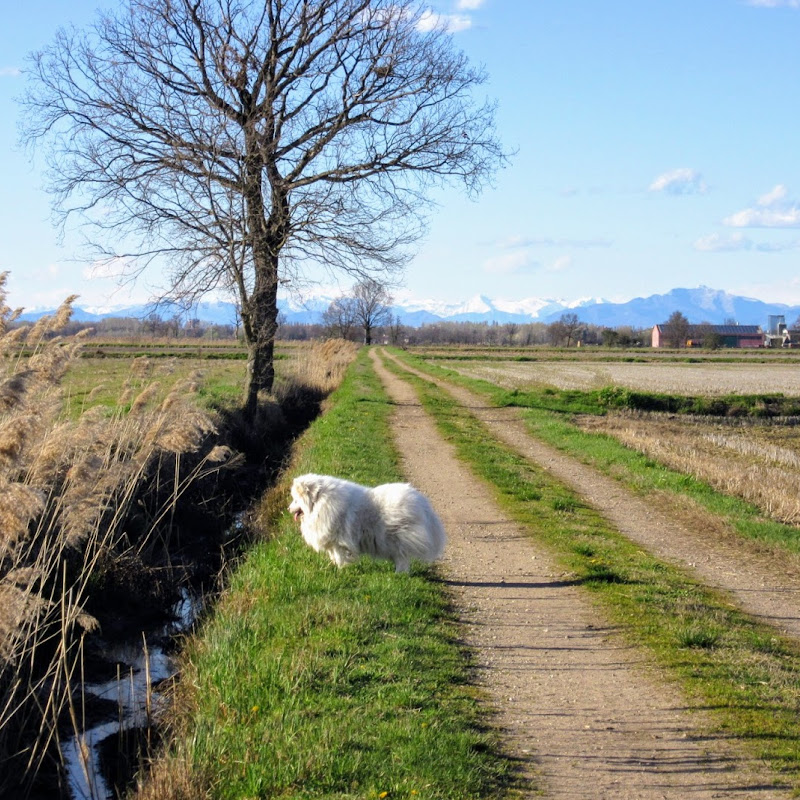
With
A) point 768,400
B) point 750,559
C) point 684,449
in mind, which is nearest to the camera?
point 750,559

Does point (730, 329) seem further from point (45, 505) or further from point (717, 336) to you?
point (45, 505)

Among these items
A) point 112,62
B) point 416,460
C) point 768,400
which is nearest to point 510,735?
point 416,460

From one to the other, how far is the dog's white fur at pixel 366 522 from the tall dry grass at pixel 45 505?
1.28m

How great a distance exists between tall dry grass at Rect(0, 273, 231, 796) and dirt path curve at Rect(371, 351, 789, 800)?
2.93m

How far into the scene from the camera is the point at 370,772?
4754 mm

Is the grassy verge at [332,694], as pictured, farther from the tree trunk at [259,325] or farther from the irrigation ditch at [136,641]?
Result: the tree trunk at [259,325]

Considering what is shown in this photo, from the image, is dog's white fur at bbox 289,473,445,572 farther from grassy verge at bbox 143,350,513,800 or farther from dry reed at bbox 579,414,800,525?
dry reed at bbox 579,414,800,525

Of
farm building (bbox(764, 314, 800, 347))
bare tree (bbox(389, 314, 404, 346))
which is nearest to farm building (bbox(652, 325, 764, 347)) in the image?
farm building (bbox(764, 314, 800, 347))

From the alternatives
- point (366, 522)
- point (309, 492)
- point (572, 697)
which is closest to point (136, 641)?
point (309, 492)

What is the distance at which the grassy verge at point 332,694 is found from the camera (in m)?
4.74

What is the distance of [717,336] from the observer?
12231 centimetres

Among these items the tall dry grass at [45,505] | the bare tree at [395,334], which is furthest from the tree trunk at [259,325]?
the bare tree at [395,334]

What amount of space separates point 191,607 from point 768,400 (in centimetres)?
2508

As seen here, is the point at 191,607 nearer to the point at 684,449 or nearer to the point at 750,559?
the point at 750,559
